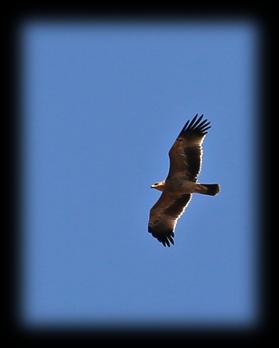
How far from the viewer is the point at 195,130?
41.0ft

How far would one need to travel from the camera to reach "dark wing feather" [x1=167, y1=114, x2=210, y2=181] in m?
12.4

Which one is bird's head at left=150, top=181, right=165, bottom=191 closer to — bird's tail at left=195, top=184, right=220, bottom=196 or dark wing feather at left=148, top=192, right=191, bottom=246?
dark wing feather at left=148, top=192, right=191, bottom=246

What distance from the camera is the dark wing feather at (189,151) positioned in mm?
12375

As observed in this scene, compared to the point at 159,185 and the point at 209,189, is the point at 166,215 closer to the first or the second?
the point at 159,185

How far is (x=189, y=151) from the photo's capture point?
1239 cm

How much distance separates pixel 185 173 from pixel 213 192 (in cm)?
64

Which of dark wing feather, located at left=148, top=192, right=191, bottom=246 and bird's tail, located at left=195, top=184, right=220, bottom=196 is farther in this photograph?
dark wing feather, located at left=148, top=192, right=191, bottom=246

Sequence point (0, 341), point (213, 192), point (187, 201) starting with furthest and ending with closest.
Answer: point (187, 201) < point (213, 192) < point (0, 341)

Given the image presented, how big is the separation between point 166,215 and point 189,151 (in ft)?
5.23

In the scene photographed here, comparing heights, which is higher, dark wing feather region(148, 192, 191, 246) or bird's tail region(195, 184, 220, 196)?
bird's tail region(195, 184, 220, 196)

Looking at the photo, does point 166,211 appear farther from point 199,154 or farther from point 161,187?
point 199,154

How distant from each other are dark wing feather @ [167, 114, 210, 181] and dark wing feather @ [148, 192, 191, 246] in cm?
65

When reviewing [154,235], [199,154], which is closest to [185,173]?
[199,154]

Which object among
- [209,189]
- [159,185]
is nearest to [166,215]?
[159,185]
